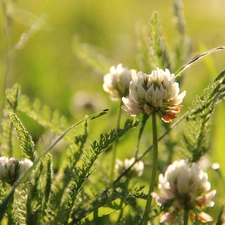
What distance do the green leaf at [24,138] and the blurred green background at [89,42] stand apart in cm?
78

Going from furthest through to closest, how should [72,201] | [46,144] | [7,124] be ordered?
[46,144] → [7,124] → [72,201]

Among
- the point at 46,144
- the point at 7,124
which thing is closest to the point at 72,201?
the point at 7,124

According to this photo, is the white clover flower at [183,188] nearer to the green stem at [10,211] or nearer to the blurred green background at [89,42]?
the green stem at [10,211]

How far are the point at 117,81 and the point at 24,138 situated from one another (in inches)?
21.1

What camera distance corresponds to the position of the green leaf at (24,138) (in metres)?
1.50

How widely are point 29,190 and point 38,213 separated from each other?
59 mm

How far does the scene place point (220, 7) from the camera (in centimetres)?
811

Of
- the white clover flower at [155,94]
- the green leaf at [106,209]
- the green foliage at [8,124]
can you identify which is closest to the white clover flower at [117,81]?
the green foliage at [8,124]

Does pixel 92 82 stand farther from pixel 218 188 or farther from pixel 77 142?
pixel 77 142

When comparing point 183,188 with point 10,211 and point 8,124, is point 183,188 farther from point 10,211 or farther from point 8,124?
point 8,124

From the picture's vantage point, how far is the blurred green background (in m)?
2.98

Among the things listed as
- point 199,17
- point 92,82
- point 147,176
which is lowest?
point 147,176

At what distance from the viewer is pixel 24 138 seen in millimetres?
1527

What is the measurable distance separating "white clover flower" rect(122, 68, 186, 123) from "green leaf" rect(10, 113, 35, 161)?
258mm
